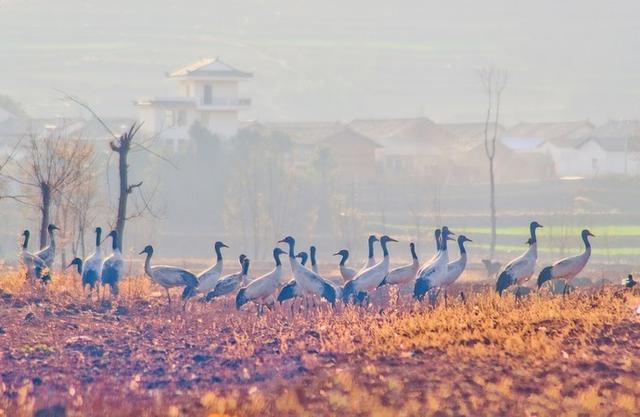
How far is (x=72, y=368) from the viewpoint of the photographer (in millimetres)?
17406

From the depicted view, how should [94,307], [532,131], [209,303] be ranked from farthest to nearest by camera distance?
[532,131]
[209,303]
[94,307]

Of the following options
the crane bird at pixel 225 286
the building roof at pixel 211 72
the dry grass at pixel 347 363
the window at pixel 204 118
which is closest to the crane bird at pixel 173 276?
the crane bird at pixel 225 286

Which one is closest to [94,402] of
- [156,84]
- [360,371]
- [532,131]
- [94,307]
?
[360,371]

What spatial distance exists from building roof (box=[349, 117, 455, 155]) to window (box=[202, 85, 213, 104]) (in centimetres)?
1512

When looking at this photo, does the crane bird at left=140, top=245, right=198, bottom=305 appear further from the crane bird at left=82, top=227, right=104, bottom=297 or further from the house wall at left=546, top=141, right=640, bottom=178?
the house wall at left=546, top=141, right=640, bottom=178

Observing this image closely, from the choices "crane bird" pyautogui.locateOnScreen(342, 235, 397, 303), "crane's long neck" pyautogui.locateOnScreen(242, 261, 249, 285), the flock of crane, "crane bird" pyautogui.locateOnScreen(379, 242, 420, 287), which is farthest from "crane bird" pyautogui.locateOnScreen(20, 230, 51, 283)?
"crane bird" pyautogui.locateOnScreen(379, 242, 420, 287)

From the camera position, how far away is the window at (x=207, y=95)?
315ft

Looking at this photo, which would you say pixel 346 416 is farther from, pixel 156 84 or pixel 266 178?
pixel 156 84

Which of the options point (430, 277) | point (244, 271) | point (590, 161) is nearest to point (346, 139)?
point (590, 161)

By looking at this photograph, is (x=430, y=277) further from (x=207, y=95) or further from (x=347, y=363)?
(x=207, y=95)

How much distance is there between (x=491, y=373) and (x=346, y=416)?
222 centimetres

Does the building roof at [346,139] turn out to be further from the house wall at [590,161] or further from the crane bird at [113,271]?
the crane bird at [113,271]

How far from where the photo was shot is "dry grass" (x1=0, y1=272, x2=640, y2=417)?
1563cm

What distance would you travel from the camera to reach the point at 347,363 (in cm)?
1725
